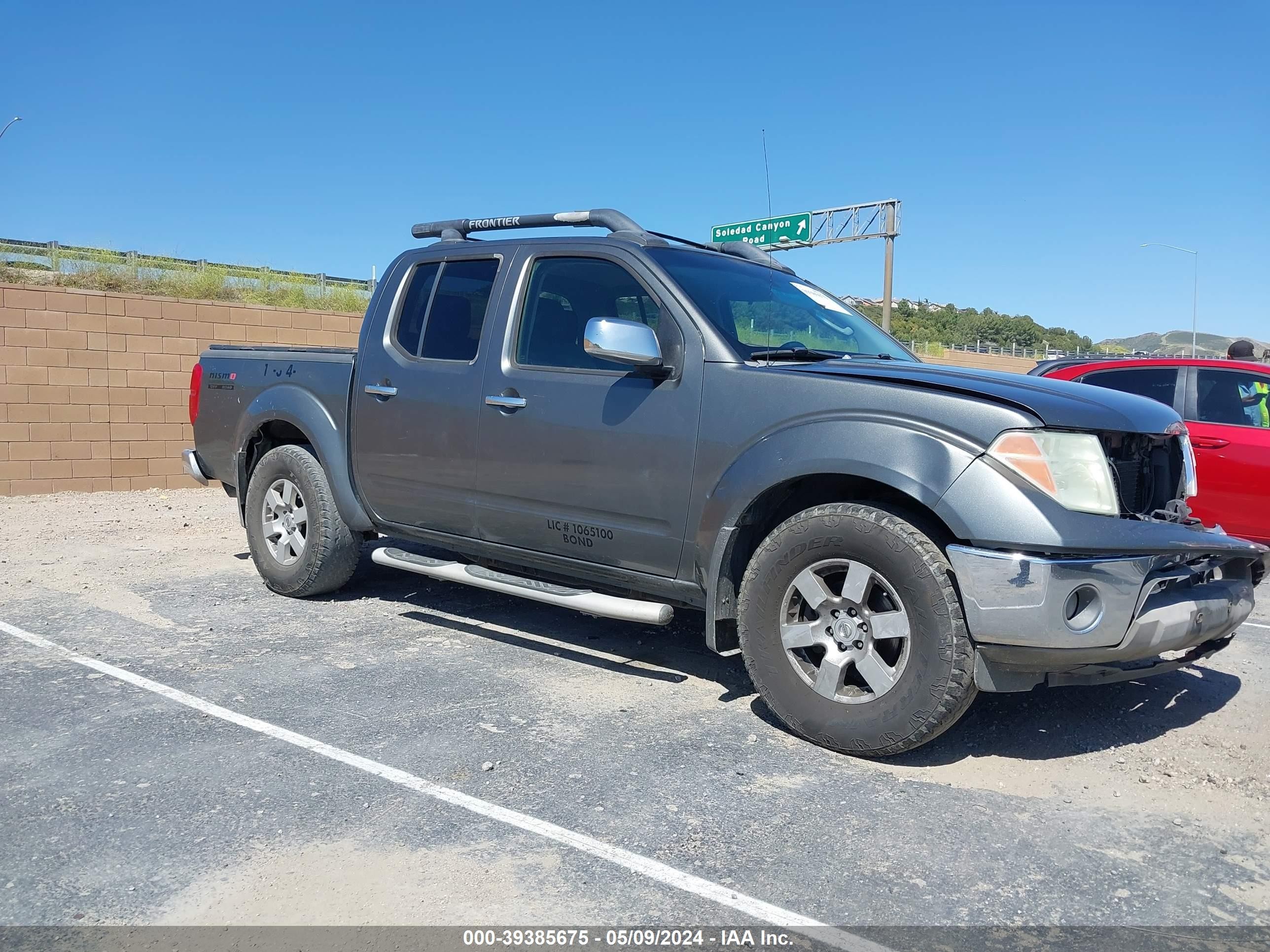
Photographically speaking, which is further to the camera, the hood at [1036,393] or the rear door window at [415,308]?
the rear door window at [415,308]

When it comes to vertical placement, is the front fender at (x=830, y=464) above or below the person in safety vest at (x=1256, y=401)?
below

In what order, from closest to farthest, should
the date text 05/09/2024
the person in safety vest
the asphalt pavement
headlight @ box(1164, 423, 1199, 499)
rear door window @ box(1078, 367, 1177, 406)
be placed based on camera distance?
the date text 05/09/2024 → the asphalt pavement → headlight @ box(1164, 423, 1199, 499) → the person in safety vest → rear door window @ box(1078, 367, 1177, 406)

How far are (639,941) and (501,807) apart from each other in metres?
0.89

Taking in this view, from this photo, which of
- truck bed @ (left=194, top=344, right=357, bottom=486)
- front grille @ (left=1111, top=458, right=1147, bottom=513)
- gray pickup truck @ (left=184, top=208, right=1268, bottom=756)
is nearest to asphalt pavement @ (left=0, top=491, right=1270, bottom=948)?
gray pickup truck @ (left=184, top=208, right=1268, bottom=756)

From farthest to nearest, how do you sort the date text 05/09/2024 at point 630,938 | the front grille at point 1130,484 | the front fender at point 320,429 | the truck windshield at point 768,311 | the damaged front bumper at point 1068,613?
the front fender at point 320,429 < the truck windshield at point 768,311 < the front grille at point 1130,484 < the damaged front bumper at point 1068,613 < the date text 05/09/2024 at point 630,938

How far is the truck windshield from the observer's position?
439 centimetres

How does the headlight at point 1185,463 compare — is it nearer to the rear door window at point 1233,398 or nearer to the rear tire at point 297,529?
the rear door window at point 1233,398

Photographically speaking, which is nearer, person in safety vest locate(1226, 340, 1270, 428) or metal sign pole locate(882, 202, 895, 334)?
person in safety vest locate(1226, 340, 1270, 428)

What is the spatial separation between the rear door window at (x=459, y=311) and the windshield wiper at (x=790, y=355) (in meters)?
1.56

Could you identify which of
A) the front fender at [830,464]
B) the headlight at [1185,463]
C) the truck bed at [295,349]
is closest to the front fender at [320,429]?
the truck bed at [295,349]

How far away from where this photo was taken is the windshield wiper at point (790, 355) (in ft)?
13.8

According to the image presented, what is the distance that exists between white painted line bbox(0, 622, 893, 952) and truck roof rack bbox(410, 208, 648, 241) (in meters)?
2.67

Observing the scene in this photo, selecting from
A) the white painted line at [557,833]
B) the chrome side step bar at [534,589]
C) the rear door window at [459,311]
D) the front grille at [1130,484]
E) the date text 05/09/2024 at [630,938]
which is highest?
the rear door window at [459,311]

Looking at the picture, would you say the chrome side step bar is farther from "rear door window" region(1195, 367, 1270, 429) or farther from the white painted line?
"rear door window" region(1195, 367, 1270, 429)
